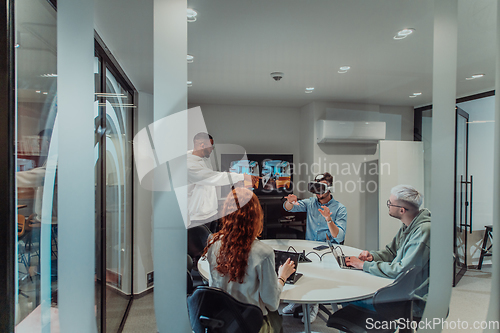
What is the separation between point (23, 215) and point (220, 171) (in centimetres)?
Answer: 99

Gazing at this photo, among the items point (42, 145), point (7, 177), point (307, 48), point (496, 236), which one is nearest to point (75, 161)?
point (42, 145)

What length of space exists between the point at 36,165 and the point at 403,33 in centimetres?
215

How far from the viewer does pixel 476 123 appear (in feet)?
4.96

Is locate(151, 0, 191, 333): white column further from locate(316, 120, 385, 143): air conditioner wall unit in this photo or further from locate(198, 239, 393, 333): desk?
locate(316, 120, 385, 143): air conditioner wall unit

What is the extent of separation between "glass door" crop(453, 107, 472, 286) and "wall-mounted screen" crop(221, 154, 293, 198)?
106 cm

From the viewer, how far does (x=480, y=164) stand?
5.02 feet

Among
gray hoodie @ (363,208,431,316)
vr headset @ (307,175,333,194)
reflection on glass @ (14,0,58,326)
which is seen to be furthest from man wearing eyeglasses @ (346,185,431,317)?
reflection on glass @ (14,0,58,326)

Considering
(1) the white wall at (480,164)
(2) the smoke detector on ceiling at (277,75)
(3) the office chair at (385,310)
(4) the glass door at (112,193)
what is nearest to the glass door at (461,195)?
(1) the white wall at (480,164)

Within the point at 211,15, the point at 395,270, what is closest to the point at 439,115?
the point at 395,270

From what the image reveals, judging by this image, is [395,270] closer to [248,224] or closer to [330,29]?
[248,224]

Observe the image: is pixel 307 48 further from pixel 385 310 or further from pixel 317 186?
pixel 385 310

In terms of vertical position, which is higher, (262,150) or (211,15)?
(211,15)

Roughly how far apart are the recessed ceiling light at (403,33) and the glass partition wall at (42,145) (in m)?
1.58

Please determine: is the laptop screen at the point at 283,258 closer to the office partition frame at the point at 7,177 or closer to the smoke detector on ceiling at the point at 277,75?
the smoke detector on ceiling at the point at 277,75
